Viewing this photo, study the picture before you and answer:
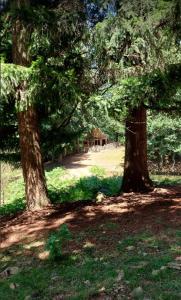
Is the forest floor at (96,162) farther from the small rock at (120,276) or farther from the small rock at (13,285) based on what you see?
the small rock at (120,276)

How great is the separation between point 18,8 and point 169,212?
13.0ft

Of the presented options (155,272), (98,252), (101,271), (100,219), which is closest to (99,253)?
(98,252)

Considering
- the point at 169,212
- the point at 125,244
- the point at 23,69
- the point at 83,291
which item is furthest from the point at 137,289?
the point at 23,69

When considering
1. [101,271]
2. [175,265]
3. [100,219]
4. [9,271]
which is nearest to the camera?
[175,265]

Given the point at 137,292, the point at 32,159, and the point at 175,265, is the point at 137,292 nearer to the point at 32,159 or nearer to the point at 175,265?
the point at 175,265

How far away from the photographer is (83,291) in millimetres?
4160

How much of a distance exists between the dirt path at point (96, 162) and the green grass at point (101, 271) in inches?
815

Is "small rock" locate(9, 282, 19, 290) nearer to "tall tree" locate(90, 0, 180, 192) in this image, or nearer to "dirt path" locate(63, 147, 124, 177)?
"tall tree" locate(90, 0, 180, 192)

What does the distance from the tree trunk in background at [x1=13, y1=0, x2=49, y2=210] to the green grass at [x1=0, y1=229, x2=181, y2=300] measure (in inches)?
80.8

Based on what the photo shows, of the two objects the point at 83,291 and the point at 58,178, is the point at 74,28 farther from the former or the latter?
the point at 58,178

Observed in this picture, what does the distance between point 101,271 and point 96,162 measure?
89.9 ft

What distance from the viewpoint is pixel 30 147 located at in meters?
7.32

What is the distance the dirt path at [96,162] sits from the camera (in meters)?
27.7

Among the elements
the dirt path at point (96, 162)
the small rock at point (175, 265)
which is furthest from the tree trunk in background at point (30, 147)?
the dirt path at point (96, 162)
